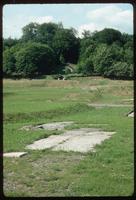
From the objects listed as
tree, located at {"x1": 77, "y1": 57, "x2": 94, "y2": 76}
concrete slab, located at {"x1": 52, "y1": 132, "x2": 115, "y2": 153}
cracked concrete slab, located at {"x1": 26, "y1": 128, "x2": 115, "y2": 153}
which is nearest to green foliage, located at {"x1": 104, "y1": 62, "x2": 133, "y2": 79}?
tree, located at {"x1": 77, "y1": 57, "x2": 94, "y2": 76}

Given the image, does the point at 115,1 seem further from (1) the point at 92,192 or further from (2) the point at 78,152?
(2) the point at 78,152

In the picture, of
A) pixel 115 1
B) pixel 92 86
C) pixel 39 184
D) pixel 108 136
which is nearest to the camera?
pixel 115 1

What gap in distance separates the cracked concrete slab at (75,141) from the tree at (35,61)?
46.2 metres

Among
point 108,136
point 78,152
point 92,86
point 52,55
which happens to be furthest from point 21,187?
point 52,55

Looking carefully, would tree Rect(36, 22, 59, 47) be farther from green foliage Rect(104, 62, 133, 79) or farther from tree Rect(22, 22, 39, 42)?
green foliage Rect(104, 62, 133, 79)

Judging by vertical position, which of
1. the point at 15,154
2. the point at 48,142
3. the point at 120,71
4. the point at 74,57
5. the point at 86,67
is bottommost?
the point at 48,142

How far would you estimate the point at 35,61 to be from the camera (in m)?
63.4

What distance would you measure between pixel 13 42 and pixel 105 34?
16494 millimetres

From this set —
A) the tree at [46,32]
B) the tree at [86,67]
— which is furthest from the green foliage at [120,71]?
the tree at [46,32]

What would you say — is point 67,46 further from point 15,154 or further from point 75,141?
point 15,154

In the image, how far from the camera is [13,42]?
3093 inches

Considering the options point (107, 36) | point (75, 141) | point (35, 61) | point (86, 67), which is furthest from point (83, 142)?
point (107, 36)

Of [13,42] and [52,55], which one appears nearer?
[52,55]

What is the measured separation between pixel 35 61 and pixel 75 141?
177ft
